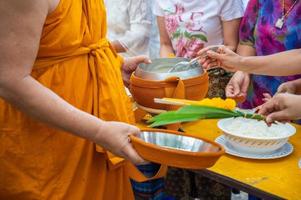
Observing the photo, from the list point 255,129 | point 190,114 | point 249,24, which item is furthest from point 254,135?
point 249,24

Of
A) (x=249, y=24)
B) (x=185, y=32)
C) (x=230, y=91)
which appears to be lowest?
(x=230, y=91)

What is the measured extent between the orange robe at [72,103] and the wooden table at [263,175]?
1.03ft

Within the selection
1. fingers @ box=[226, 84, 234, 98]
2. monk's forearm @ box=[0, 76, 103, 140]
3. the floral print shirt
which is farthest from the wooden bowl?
the floral print shirt

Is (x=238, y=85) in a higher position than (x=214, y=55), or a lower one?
lower

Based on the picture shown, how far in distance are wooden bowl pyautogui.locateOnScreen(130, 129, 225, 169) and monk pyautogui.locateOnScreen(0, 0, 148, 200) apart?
0.04 metres

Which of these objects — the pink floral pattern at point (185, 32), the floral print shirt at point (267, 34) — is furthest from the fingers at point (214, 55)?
the pink floral pattern at point (185, 32)

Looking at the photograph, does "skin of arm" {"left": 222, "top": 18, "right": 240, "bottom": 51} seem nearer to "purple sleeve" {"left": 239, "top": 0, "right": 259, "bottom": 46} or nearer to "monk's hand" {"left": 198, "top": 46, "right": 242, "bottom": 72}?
"purple sleeve" {"left": 239, "top": 0, "right": 259, "bottom": 46}

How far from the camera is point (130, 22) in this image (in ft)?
8.46

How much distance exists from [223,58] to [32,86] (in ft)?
3.32

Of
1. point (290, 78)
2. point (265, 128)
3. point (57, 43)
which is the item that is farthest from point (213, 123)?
point (57, 43)

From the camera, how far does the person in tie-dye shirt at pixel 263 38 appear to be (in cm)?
179

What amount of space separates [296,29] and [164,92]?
678 millimetres

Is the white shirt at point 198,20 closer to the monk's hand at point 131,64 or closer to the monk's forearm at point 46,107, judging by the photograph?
the monk's hand at point 131,64

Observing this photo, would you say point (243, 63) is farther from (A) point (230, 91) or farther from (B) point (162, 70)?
(B) point (162, 70)
